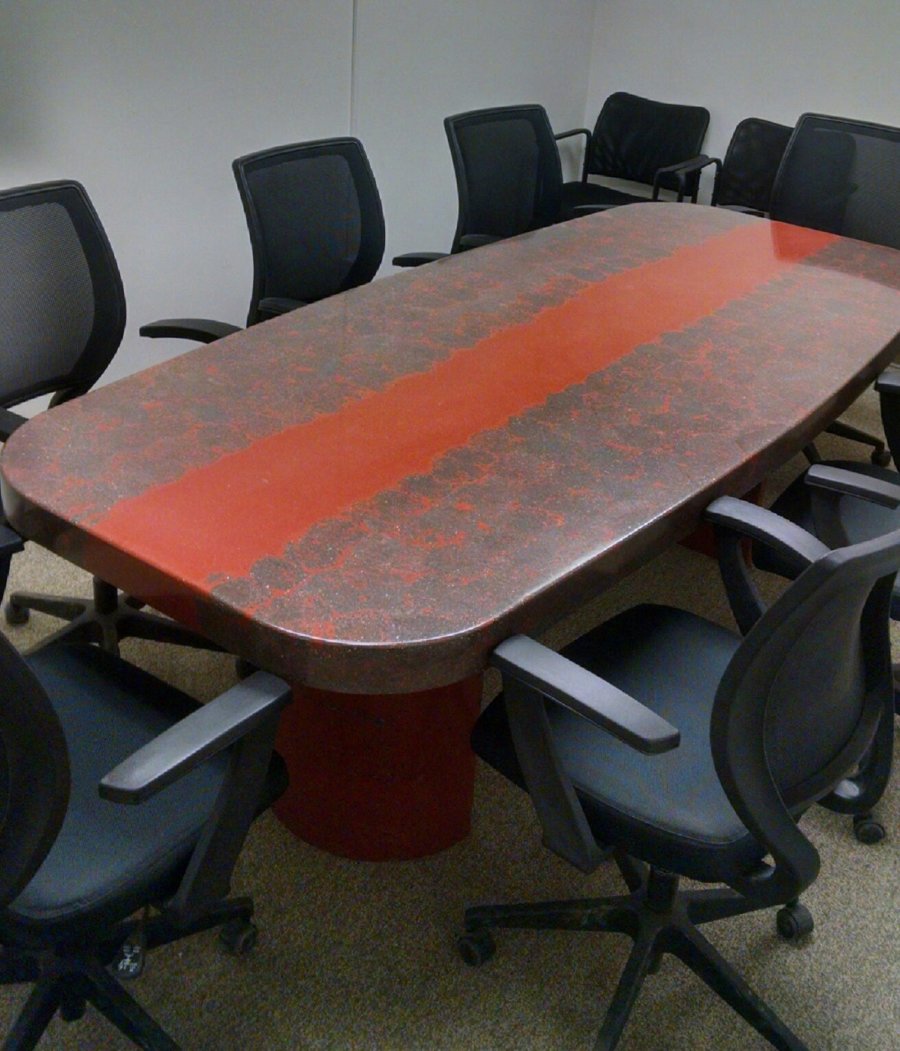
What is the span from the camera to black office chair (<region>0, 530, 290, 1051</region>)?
105cm

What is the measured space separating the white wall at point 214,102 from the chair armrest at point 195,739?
89.3 inches

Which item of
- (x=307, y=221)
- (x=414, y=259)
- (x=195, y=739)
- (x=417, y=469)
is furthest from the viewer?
(x=414, y=259)

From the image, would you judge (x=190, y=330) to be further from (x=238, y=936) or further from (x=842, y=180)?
(x=842, y=180)

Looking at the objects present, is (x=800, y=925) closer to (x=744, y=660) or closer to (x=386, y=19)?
(x=744, y=660)

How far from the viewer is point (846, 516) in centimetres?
198

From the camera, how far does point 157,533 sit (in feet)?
4.37

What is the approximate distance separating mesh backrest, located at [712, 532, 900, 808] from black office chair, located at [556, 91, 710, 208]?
3092mm

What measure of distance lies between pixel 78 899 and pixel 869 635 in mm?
1046

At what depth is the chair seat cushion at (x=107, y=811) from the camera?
1160mm

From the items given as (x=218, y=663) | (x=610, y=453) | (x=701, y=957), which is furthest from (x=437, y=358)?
(x=701, y=957)

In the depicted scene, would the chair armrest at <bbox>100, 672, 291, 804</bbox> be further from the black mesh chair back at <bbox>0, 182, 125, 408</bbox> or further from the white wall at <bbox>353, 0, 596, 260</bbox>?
the white wall at <bbox>353, 0, 596, 260</bbox>

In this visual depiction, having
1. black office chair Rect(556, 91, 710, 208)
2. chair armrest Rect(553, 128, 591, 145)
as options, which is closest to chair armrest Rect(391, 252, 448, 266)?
black office chair Rect(556, 91, 710, 208)

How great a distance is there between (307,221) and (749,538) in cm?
150

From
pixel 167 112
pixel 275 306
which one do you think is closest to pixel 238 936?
pixel 275 306
